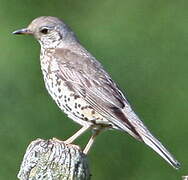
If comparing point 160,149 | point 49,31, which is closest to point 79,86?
point 49,31

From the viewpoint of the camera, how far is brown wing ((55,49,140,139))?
358 inches

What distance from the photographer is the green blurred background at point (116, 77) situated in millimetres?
12172

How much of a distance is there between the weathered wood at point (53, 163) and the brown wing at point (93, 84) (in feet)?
6.27

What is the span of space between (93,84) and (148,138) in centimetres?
113

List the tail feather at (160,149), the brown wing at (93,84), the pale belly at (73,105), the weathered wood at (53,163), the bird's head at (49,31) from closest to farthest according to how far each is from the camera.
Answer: the weathered wood at (53,163), the tail feather at (160,149), the brown wing at (93,84), the pale belly at (73,105), the bird's head at (49,31)

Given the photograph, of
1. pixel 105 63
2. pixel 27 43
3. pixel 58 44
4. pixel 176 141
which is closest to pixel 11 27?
pixel 27 43

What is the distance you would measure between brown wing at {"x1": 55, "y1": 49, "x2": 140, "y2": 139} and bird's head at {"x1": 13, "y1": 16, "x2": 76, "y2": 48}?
0.16 meters

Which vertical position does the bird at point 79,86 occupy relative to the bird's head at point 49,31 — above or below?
below

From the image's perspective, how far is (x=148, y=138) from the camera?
336 inches

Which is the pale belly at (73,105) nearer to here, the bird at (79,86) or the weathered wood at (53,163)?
the bird at (79,86)

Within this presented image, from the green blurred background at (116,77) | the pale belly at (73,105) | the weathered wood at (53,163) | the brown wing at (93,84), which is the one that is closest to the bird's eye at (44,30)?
the brown wing at (93,84)

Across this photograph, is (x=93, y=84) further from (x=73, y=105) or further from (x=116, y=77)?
(x=116, y=77)

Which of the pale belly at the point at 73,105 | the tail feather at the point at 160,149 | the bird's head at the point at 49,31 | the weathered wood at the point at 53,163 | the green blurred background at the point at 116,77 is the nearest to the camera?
the weathered wood at the point at 53,163

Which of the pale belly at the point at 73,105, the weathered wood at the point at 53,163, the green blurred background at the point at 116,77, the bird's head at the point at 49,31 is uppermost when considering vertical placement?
the bird's head at the point at 49,31
